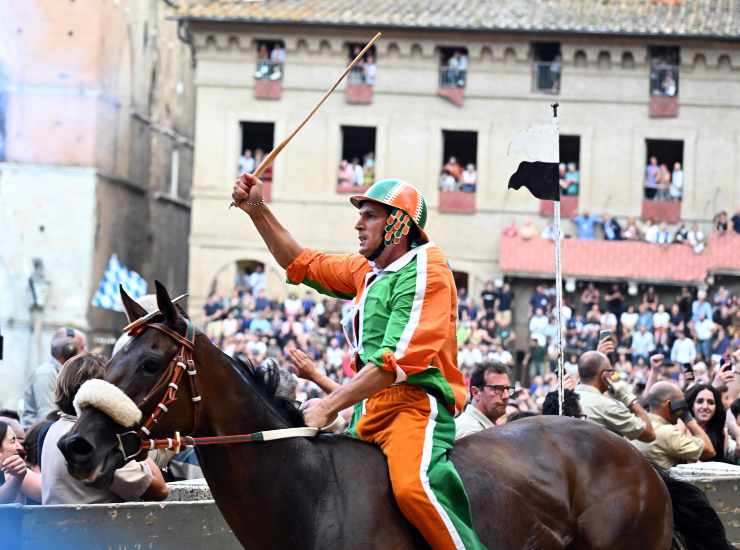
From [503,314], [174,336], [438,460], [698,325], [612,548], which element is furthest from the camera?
[503,314]

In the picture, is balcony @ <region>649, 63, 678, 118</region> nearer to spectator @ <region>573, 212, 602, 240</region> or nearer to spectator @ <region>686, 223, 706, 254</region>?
spectator @ <region>686, 223, 706, 254</region>

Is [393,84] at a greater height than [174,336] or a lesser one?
greater

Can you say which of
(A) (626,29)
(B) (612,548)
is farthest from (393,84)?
(B) (612,548)

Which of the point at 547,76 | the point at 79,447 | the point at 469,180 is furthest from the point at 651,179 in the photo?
the point at 79,447

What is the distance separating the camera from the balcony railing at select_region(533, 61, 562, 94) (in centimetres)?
4012

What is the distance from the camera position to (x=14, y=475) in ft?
26.8

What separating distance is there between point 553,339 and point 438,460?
27608 millimetres

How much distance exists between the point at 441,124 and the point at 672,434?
97.3 ft

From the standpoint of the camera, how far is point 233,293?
39.5 metres

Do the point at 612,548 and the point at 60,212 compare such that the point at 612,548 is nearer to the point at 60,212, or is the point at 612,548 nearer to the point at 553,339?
the point at 553,339

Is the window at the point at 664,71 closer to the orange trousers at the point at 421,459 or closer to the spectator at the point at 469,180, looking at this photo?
the spectator at the point at 469,180

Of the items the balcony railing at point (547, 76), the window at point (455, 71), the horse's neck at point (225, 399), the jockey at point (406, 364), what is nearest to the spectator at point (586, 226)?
Answer: the balcony railing at point (547, 76)

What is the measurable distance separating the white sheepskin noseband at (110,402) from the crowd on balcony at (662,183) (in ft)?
114

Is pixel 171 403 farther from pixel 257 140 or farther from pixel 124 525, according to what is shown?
pixel 257 140
